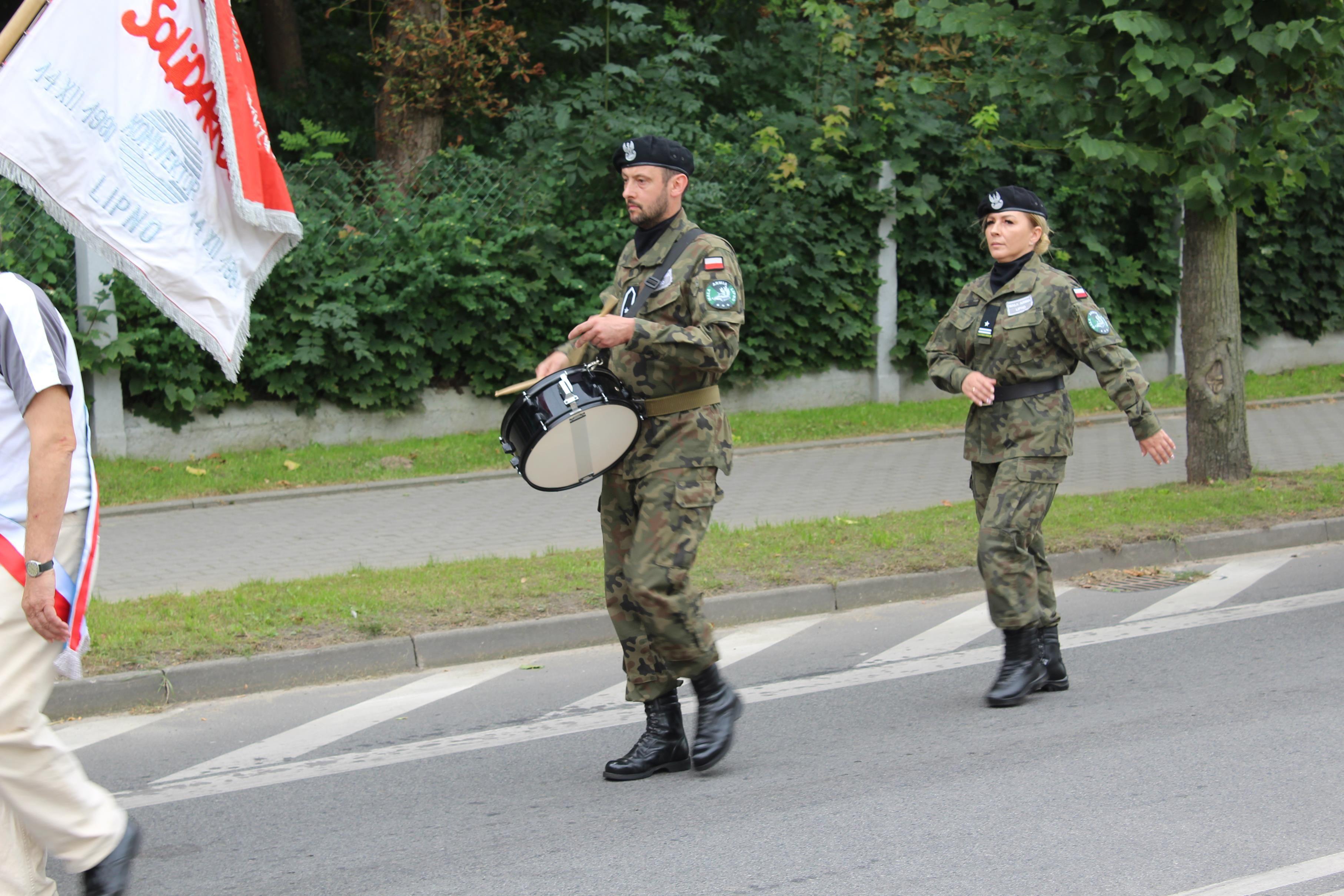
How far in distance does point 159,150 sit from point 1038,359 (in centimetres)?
328

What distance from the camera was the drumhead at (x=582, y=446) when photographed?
444cm

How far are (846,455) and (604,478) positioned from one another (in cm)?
804

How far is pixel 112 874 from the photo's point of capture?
348 centimetres

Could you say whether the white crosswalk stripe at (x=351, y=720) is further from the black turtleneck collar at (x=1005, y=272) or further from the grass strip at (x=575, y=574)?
the black turtleneck collar at (x=1005, y=272)

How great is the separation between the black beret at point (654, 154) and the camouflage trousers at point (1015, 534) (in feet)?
5.98

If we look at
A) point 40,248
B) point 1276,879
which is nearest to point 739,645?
point 1276,879

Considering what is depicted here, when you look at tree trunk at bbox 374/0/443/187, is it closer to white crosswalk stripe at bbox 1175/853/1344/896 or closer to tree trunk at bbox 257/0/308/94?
tree trunk at bbox 257/0/308/94

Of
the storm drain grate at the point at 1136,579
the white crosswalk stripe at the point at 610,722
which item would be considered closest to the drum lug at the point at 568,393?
the white crosswalk stripe at the point at 610,722

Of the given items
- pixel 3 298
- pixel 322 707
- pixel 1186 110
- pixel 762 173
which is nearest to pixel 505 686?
pixel 322 707

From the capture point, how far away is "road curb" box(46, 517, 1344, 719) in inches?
230

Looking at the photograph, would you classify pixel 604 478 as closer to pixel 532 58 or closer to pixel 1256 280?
pixel 532 58

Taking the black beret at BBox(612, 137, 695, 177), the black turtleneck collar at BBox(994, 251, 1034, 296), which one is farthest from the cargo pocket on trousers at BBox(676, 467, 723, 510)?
the black turtleneck collar at BBox(994, 251, 1034, 296)

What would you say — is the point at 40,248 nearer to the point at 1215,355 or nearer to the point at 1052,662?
the point at 1052,662

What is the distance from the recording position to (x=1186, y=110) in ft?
31.0
